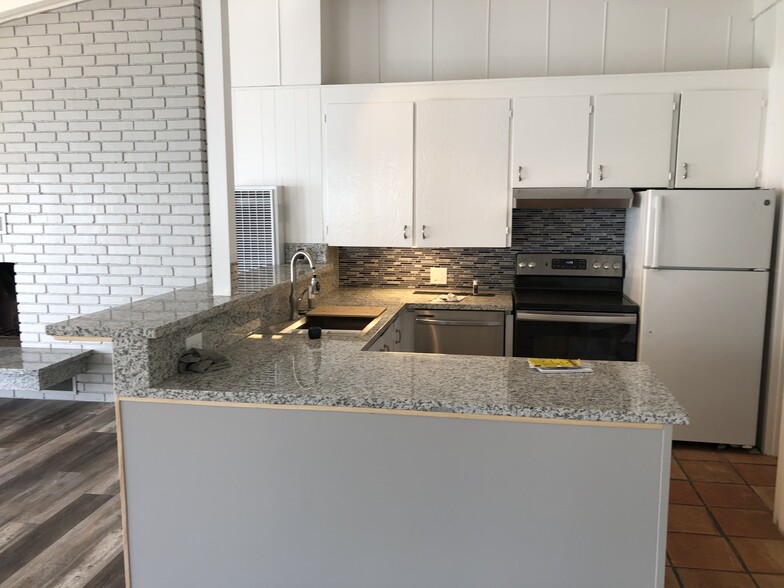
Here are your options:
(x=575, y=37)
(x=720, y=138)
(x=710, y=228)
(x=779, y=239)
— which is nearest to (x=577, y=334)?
(x=710, y=228)

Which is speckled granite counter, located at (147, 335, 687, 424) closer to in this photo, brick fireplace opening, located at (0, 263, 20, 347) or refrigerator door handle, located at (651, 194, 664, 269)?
refrigerator door handle, located at (651, 194, 664, 269)

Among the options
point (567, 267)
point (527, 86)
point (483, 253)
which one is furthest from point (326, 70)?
point (567, 267)

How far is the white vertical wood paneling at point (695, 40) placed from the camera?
3.97 m

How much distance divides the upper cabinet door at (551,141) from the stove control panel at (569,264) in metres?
0.64

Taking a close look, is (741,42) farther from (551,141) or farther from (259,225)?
(259,225)

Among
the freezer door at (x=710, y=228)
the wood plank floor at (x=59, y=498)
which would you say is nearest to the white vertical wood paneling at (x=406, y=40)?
the freezer door at (x=710, y=228)

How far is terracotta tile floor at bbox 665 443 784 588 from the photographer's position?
8.17ft

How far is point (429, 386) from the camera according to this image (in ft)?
6.28

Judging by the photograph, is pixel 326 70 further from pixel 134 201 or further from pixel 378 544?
pixel 378 544

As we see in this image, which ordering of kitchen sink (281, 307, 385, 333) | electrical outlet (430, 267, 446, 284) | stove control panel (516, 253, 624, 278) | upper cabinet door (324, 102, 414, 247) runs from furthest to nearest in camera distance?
electrical outlet (430, 267, 446, 284)
stove control panel (516, 253, 624, 278)
upper cabinet door (324, 102, 414, 247)
kitchen sink (281, 307, 385, 333)

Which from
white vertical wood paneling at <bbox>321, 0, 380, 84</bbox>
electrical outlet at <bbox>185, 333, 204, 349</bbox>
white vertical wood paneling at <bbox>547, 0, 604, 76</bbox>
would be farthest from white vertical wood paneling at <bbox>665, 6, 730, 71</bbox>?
electrical outlet at <bbox>185, 333, 204, 349</bbox>

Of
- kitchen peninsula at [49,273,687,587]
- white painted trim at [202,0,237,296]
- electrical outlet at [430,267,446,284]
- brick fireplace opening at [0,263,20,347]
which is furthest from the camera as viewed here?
brick fireplace opening at [0,263,20,347]

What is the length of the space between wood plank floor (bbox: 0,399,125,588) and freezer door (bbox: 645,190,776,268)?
329 cm

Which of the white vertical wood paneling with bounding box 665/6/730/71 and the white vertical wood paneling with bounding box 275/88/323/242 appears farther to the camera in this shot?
the white vertical wood paneling with bounding box 275/88/323/242
